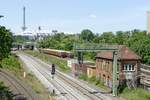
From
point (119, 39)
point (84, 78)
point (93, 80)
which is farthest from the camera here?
point (119, 39)

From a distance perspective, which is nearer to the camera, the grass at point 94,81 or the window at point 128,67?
the window at point 128,67

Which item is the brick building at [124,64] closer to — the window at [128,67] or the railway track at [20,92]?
the window at [128,67]

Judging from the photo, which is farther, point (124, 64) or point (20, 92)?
point (124, 64)

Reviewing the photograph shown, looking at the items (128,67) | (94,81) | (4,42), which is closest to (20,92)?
(4,42)

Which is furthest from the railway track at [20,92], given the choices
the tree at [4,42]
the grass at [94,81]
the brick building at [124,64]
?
the brick building at [124,64]

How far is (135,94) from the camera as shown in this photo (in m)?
52.8

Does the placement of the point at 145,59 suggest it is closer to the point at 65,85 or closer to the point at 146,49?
the point at 146,49

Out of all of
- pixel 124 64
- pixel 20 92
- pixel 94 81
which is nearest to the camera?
pixel 20 92

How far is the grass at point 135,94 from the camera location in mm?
50188

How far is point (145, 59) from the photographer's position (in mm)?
94625

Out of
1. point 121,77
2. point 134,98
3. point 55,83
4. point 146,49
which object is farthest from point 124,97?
point 146,49

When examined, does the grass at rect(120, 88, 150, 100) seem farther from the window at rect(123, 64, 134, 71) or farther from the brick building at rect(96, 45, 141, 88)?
the window at rect(123, 64, 134, 71)

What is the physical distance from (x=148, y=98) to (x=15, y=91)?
1568 cm

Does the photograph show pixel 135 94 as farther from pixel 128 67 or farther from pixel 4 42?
pixel 4 42
